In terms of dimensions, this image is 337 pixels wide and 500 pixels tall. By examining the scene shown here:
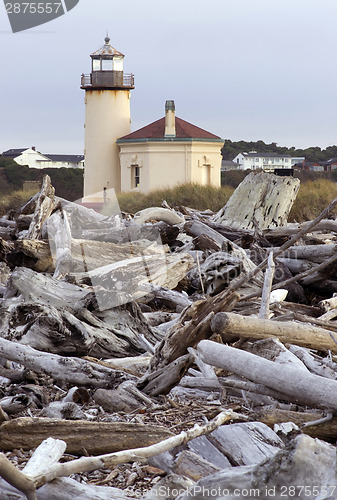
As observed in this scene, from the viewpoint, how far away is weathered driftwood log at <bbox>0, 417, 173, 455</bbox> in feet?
8.10

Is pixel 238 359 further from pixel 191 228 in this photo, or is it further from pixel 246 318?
pixel 191 228

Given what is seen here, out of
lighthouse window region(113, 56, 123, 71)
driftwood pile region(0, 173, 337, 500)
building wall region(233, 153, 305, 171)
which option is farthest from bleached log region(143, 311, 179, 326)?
building wall region(233, 153, 305, 171)

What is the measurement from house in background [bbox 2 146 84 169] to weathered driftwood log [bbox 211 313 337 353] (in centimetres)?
4320

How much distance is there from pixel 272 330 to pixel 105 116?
27.9 meters

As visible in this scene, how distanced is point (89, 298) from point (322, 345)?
1.86 m

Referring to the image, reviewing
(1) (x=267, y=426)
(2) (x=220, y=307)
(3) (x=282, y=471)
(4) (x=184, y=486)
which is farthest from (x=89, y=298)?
(3) (x=282, y=471)

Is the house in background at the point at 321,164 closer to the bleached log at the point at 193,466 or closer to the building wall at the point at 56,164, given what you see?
the building wall at the point at 56,164

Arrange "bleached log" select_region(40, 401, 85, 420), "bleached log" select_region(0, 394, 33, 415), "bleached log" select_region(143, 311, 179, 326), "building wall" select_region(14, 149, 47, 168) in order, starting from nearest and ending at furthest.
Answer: "bleached log" select_region(40, 401, 85, 420) < "bleached log" select_region(0, 394, 33, 415) < "bleached log" select_region(143, 311, 179, 326) < "building wall" select_region(14, 149, 47, 168)

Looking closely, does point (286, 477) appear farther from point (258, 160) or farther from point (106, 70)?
point (258, 160)

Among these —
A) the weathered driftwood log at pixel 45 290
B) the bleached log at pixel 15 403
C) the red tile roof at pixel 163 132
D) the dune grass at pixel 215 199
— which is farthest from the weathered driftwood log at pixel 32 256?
the red tile roof at pixel 163 132

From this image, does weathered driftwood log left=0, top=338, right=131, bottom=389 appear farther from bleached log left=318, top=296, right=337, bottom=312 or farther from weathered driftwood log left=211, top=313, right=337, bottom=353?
bleached log left=318, top=296, right=337, bottom=312

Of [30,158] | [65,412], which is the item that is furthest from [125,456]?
[30,158]

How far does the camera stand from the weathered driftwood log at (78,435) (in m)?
2.47

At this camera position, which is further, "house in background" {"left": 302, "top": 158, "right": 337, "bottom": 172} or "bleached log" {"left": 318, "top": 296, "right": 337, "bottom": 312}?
"house in background" {"left": 302, "top": 158, "right": 337, "bottom": 172}
